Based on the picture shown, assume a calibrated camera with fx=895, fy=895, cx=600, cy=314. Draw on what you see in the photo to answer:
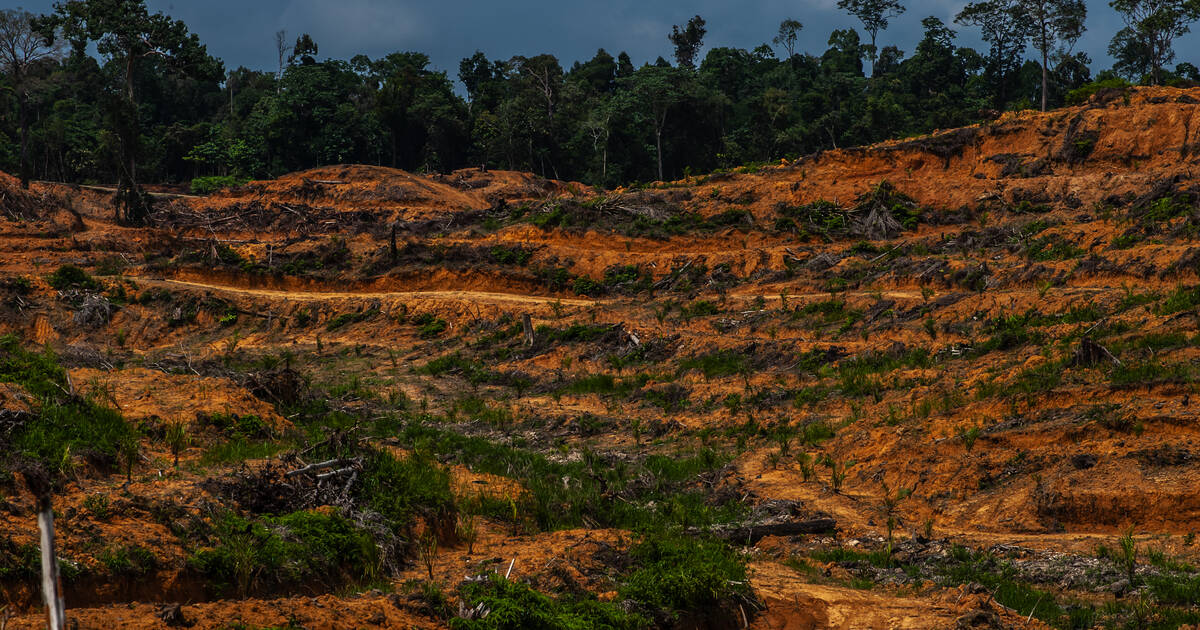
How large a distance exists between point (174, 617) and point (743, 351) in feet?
51.9

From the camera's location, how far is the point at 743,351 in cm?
2047

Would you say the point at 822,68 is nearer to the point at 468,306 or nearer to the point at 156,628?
the point at 468,306

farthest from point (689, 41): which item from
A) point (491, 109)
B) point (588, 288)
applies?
point (588, 288)

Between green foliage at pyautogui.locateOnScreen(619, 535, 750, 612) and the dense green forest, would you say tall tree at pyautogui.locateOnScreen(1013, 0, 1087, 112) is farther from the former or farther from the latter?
green foliage at pyautogui.locateOnScreen(619, 535, 750, 612)

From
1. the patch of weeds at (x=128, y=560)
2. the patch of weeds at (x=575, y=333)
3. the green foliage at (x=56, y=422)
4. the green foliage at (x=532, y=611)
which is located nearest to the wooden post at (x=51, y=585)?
the green foliage at (x=532, y=611)

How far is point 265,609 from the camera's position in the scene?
A: 637 centimetres

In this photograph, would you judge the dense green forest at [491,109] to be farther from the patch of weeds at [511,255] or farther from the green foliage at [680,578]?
the green foliage at [680,578]

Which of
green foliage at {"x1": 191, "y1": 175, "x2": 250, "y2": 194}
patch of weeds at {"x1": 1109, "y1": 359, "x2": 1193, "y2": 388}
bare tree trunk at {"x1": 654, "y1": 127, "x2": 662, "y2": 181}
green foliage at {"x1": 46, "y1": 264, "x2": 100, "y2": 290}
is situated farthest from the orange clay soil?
bare tree trunk at {"x1": 654, "y1": 127, "x2": 662, "y2": 181}

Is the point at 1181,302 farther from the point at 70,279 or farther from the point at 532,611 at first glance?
the point at 70,279

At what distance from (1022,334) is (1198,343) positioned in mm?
3465

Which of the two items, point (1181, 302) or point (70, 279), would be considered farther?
point (70, 279)

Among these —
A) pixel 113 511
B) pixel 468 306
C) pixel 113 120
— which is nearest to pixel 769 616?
pixel 113 511

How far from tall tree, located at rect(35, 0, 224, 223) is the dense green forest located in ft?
0.32

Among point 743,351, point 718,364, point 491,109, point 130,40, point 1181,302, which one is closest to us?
point 1181,302
